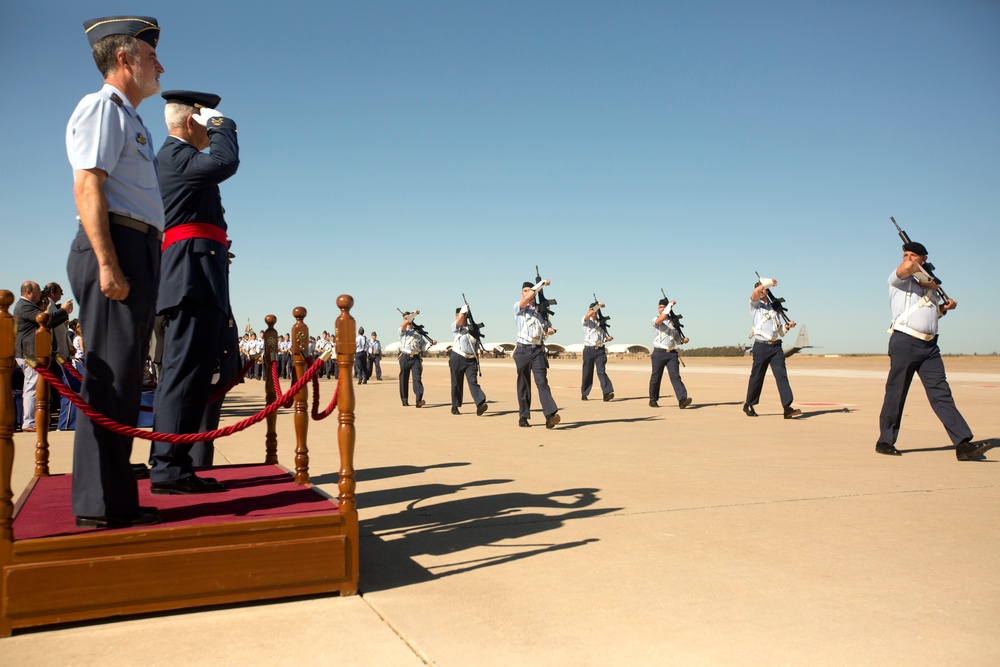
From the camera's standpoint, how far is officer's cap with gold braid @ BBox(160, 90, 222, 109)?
443 cm

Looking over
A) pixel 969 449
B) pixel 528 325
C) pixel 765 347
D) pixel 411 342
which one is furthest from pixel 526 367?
pixel 411 342

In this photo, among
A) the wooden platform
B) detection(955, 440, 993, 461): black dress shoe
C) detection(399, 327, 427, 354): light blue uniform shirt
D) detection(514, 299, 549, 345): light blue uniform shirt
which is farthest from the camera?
detection(399, 327, 427, 354): light blue uniform shirt

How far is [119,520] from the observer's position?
3434 mm

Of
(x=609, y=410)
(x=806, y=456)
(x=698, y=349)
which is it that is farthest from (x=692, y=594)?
(x=698, y=349)

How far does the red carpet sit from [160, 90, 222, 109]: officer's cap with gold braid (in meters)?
2.14

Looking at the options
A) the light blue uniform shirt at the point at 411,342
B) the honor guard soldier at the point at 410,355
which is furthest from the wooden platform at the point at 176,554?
the light blue uniform shirt at the point at 411,342

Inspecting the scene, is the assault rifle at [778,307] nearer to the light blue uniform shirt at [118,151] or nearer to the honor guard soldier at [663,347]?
the honor guard soldier at [663,347]

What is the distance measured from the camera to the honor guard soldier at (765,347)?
12.3 metres

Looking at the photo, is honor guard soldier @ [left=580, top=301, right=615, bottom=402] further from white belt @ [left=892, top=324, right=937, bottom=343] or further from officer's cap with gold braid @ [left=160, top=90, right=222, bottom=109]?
officer's cap with gold braid @ [left=160, top=90, right=222, bottom=109]

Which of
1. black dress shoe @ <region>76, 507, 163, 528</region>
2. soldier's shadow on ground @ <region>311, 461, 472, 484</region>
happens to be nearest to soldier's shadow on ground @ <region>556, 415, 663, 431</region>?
soldier's shadow on ground @ <region>311, 461, 472, 484</region>

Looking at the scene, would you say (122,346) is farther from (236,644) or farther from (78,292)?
(236,644)

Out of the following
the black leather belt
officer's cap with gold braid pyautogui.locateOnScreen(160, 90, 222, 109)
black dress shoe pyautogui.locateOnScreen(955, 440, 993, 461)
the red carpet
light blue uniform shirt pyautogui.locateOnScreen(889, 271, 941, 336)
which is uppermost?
officer's cap with gold braid pyautogui.locateOnScreen(160, 90, 222, 109)

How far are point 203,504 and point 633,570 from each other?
2127 millimetres

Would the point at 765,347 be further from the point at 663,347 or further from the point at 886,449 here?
the point at 886,449
